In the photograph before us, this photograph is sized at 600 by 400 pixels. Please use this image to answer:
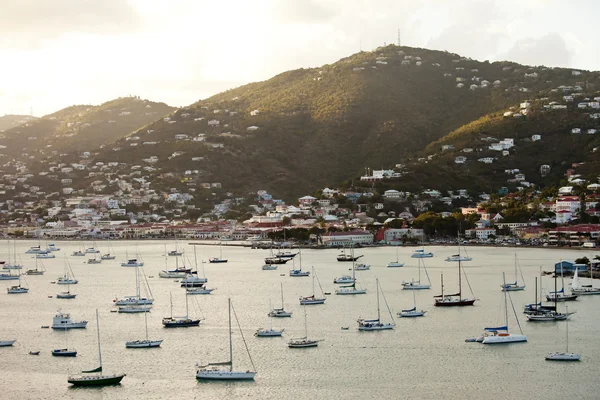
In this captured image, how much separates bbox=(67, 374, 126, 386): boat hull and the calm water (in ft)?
0.95

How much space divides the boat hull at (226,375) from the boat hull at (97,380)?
2.39 m

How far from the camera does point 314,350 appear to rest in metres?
29.8

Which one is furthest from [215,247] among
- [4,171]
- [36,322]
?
[4,171]

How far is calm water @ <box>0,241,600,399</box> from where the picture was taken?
2519 cm

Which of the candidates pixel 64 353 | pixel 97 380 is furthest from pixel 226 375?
pixel 64 353

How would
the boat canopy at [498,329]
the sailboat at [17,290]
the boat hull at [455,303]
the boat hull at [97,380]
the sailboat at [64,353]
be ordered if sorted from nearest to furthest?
the boat hull at [97,380], the sailboat at [64,353], the boat canopy at [498,329], the boat hull at [455,303], the sailboat at [17,290]

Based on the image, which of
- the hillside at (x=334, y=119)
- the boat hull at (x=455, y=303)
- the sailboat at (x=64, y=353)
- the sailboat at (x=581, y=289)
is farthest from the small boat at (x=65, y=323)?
the hillside at (x=334, y=119)

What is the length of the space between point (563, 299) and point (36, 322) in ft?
Answer: 72.5

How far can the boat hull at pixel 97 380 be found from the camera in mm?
26078

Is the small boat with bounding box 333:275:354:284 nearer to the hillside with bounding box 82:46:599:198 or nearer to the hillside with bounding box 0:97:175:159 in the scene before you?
the hillside with bounding box 82:46:599:198

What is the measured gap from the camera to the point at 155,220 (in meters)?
110

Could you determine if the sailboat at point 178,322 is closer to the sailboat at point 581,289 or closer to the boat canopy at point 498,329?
the boat canopy at point 498,329

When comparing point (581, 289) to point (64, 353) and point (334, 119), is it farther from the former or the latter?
point (334, 119)

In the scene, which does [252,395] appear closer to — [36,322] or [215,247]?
[36,322]
